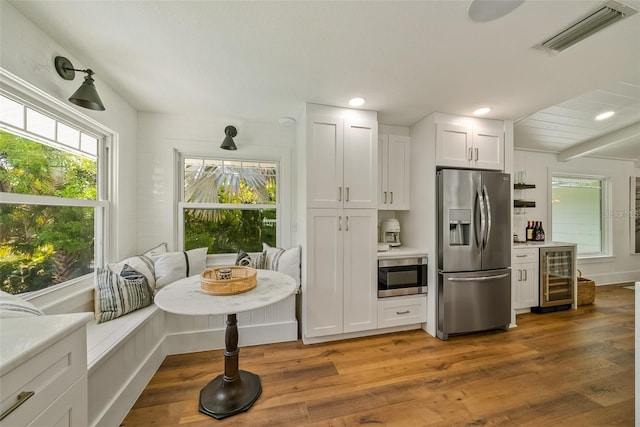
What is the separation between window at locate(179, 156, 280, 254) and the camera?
8.87 ft

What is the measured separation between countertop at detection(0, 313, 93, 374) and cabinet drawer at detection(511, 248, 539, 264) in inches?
158

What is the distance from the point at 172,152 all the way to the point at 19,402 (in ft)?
7.59

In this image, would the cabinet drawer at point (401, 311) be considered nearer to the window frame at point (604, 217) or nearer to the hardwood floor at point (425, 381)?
the hardwood floor at point (425, 381)

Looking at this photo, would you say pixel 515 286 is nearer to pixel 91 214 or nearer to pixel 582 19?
pixel 582 19

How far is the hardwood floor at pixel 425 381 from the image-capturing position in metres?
1.55

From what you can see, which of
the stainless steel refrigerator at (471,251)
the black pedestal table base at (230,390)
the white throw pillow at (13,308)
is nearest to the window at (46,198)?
the white throw pillow at (13,308)

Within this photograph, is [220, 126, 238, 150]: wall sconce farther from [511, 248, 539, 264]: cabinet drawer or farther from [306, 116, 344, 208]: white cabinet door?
[511, 248, 539, 264]: cabinet drawer

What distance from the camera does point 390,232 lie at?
2957 mm

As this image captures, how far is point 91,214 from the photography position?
201 centimetres

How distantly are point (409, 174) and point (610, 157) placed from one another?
4.30 m

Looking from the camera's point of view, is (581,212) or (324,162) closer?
(324,162)

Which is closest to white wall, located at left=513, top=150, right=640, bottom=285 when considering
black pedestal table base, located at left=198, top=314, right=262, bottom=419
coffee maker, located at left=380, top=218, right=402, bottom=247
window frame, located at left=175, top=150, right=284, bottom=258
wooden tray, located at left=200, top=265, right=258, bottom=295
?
coffee maker, located at left=380, top=218, right=402, bottom=247

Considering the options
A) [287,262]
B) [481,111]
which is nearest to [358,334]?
[287,262]

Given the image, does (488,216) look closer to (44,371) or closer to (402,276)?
(402,276)
